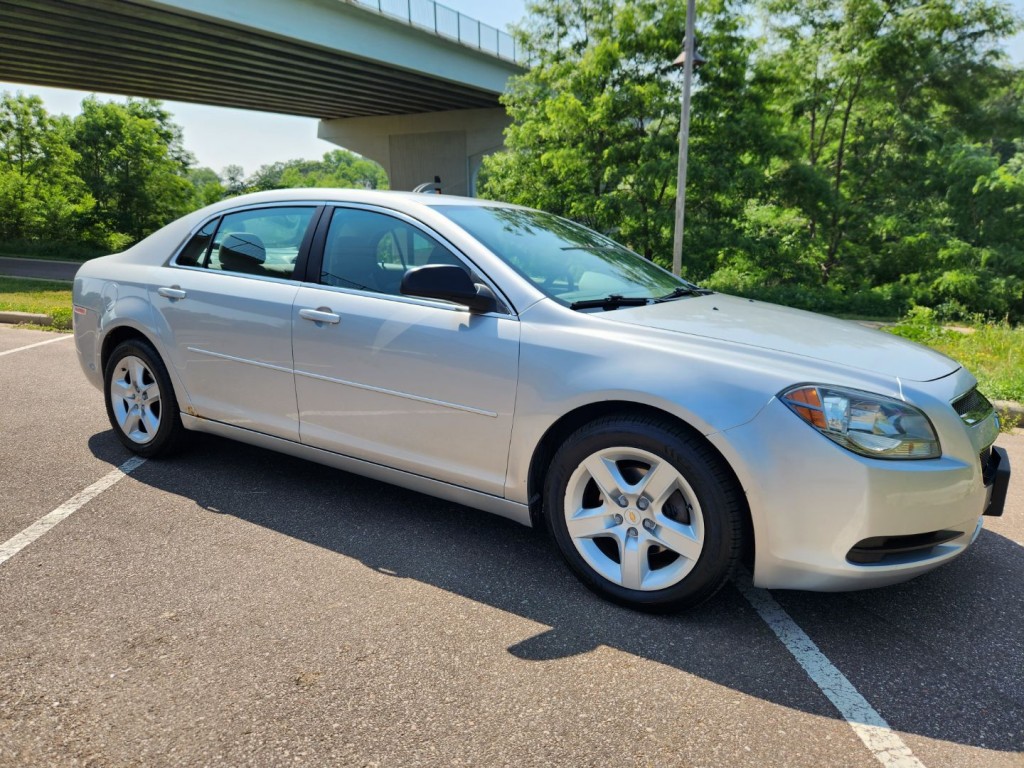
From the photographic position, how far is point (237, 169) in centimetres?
17925

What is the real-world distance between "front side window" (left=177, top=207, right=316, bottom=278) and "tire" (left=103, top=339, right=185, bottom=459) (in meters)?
0.62

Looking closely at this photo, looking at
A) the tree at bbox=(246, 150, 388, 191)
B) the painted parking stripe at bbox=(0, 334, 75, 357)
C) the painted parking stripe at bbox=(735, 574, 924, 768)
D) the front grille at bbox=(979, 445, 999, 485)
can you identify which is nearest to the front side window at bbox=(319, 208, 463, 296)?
the painted parking stripe at bbox=(735, 574, 924, 768)

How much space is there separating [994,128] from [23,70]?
1254 inches

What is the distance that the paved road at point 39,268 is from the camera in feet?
57.4

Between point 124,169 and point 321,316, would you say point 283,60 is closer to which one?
point 124,169

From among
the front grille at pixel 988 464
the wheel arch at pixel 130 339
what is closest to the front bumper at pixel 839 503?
the front grille at pixel 988 464

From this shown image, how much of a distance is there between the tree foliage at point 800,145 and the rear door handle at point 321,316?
12715 millimetres

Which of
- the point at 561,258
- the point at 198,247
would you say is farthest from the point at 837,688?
the point at 198,247

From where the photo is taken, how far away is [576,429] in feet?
9.96

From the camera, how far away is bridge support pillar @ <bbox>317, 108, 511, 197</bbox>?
39.5m

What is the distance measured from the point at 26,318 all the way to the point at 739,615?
33.6ft

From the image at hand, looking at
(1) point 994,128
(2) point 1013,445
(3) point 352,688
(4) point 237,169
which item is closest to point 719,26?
(1) point 994,128

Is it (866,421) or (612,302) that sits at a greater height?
(612,302)

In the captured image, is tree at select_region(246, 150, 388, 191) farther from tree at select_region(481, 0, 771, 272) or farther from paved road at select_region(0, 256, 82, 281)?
tree at select_region(481, 0, 771, 272)
